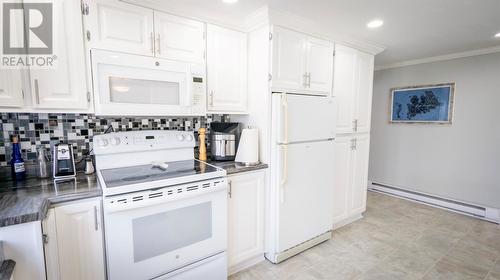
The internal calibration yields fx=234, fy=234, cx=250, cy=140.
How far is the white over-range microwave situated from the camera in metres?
1.66

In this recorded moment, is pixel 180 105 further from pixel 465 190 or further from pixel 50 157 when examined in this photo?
pixel 465 190

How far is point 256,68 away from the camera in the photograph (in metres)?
2.24

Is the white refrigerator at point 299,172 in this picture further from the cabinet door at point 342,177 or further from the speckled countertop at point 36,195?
the speckled countertop at point 36,195

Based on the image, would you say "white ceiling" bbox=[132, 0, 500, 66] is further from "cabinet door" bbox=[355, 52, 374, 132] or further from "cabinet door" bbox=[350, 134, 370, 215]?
"cabinet door" bbox=[350, 134, 370, 215]

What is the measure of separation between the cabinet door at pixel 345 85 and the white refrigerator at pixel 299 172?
0.32 meters

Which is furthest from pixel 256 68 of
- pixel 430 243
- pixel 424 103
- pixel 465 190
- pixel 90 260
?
pixel 465 190

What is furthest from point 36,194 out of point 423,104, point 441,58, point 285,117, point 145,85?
point 441,58

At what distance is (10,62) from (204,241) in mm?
1702

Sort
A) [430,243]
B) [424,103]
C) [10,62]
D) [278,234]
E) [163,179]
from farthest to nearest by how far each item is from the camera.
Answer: [424,103]
[430,243]
[278,234]
[163,179]
[10,62]

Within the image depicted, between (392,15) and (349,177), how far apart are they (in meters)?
1.80

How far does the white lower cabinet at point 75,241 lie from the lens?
130 cm

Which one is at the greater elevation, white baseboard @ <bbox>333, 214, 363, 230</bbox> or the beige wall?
the beige wall

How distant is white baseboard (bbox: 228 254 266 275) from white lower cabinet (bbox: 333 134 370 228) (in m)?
1.10

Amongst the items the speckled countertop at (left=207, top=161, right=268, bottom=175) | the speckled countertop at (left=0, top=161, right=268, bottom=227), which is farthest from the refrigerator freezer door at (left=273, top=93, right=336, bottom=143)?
the speckled countertop at (left=0, top=161, right=268, bottom=227)
